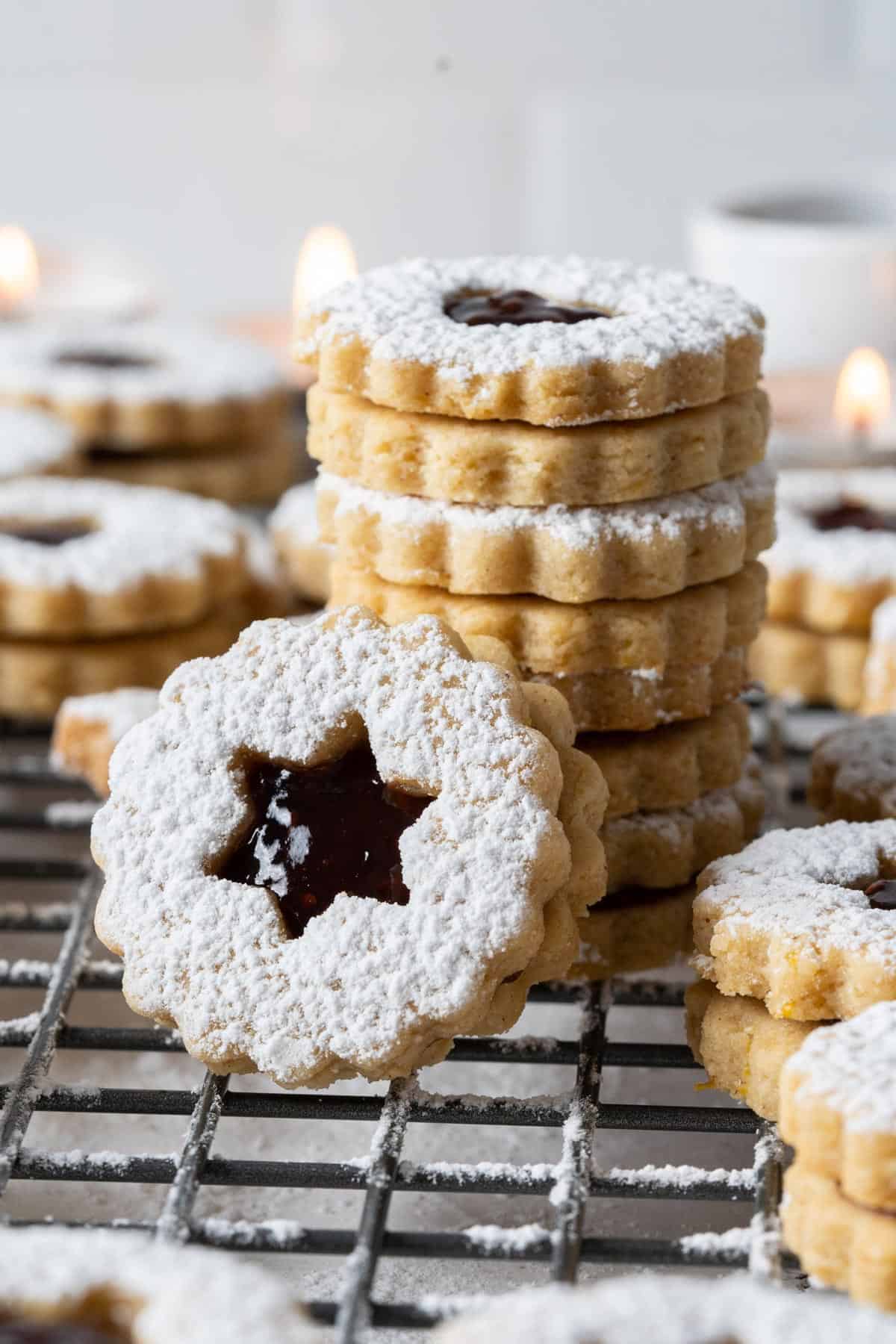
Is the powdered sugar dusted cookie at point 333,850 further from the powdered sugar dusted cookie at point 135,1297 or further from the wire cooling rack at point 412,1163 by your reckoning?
the powdered sugar dusted cookie at point 135,1297

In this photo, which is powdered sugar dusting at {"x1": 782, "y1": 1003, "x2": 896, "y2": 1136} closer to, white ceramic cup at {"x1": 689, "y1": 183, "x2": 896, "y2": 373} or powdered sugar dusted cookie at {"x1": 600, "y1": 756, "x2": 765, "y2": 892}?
powdered sugar dusted cookie at {"x1": 600, "y1": 756, "x2": 765, "y2": 892}

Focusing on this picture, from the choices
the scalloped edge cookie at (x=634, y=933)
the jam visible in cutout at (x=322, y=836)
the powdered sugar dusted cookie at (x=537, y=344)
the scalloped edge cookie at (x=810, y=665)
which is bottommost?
the scalloped edge cookie at (x=810, y=665)

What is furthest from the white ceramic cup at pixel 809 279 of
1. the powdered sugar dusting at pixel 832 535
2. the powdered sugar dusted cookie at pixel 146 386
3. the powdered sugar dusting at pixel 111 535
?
the powdered sugar dusting at pixel 111 535

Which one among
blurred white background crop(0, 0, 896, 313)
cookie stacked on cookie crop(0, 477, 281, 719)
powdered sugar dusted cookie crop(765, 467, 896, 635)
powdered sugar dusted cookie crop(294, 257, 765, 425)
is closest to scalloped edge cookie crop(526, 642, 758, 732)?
powdered sugar dusted cookie crop(294, 257, 765, 425)

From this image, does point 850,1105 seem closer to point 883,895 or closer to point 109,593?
point 883,895

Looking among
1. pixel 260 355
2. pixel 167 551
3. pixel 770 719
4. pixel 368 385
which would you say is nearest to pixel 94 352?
pixel 260 355

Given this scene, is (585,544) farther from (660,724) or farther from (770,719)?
(770,719)

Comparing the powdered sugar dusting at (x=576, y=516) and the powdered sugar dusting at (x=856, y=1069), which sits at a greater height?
the powdered sugar dusting at (x=576, y=516)
